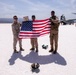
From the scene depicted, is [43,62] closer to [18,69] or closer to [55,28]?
[18,69]

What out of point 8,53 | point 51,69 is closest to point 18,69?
point 51,69

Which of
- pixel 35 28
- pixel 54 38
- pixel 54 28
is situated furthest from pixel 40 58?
pixel 54 28

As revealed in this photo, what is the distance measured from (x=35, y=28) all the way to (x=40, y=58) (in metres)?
1.62

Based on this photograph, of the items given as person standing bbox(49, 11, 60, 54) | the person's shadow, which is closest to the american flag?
person standing bbox(49, 11, 60, 54)

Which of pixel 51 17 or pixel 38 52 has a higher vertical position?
pixel 51 17

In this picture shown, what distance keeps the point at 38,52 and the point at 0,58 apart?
7.17 feet

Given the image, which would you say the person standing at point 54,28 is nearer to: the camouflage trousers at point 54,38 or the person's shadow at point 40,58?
the camouflage trousers at point 54,38

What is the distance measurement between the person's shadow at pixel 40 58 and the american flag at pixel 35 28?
1.07 m

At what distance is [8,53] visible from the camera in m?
9.46

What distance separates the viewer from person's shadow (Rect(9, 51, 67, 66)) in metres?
7.90

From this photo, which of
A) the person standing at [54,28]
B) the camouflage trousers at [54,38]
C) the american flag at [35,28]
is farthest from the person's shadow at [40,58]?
the american flag at [35,28]

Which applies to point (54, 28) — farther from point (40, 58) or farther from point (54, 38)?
point (40, 58)

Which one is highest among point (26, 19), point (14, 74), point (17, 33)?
point (26, 19)

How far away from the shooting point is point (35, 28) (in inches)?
355
